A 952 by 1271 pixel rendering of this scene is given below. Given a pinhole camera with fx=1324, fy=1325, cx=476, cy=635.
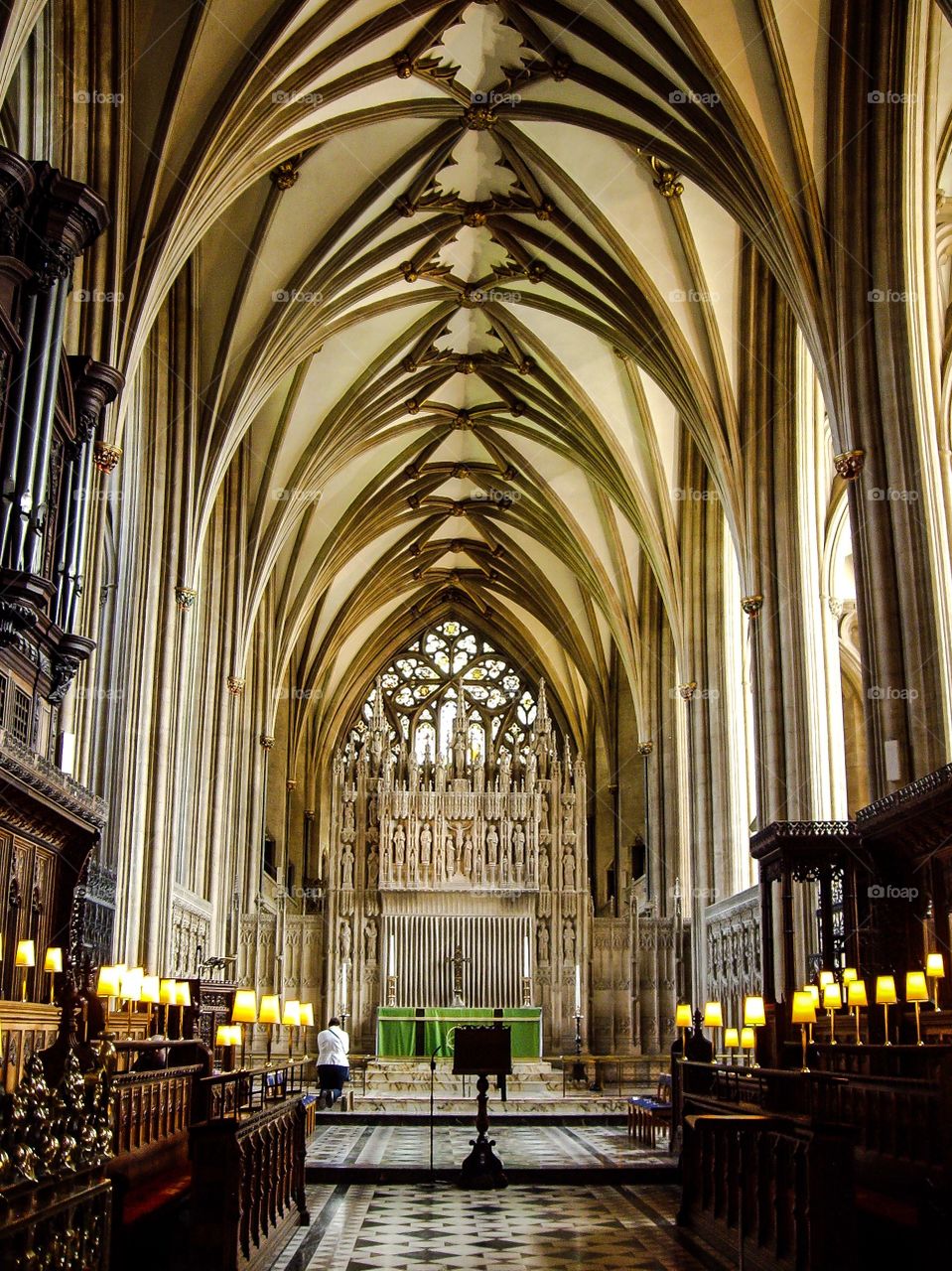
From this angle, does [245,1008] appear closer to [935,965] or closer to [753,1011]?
[753,1011]

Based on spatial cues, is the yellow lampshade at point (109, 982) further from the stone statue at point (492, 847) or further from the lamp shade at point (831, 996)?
the stone statue at point (492, 847)

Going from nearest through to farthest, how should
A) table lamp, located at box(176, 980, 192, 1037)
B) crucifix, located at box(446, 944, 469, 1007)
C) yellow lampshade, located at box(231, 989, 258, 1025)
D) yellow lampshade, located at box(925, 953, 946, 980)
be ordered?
yellow lampshade, located at box(231, 989, 258, 1025)
yellow lampshade, located at box(925, 953, 946, 980)
table lamp, located at box(176, 980, 192, 1037)
crucifix, located at box(446, 944, 469, 1007)

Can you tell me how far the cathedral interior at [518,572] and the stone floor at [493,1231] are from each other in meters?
0.09

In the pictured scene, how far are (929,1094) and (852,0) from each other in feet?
42.2

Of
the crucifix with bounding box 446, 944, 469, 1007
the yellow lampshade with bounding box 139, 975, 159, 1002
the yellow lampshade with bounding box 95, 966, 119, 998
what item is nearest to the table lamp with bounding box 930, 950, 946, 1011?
the yellow lampshade with bounding box 95, 966, 119, 998

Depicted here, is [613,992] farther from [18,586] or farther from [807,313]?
[18,586]

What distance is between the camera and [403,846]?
103ft

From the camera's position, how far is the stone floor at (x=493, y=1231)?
29.2 ft

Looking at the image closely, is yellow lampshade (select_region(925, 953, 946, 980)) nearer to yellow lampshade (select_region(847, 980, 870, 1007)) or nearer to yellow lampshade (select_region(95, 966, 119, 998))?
yellow lampshade (select_region(847, 980, 870, 1007))

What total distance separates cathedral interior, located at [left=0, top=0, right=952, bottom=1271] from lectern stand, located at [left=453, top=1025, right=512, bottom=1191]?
55mm

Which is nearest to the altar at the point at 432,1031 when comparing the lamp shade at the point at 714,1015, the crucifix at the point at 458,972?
the crucifix at the point at 458,972

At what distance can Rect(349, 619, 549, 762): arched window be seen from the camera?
3972cm

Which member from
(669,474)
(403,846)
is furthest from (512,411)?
(403,846)

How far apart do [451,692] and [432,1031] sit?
44.9ft
